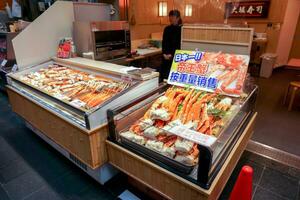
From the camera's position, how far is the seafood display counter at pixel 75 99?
1724 millimetres

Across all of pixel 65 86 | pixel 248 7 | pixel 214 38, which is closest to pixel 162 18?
pixel 248 7

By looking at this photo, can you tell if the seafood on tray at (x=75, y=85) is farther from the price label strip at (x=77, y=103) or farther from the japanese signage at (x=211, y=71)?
the japanese signage at (x=211, y=71)

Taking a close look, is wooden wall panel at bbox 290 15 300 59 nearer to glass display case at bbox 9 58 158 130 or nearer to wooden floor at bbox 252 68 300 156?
wooden floor at bbox 252 68 300 156

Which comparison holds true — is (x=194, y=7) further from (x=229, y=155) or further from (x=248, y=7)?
(x=229, y=155)

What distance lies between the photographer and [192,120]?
5.42ft

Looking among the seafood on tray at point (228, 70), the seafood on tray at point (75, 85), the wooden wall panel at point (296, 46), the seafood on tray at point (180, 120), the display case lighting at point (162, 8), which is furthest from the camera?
the wooden wall panel at point (296, 46)

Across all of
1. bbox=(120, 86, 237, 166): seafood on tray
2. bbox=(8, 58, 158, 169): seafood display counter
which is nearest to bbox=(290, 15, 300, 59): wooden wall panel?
bbox=(120, 86, 237, 166): seafood on tray

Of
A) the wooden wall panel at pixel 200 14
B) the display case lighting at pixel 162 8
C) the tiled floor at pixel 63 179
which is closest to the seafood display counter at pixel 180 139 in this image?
the tiled floor at pixel 63 179

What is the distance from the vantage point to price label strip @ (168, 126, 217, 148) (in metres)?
1.17

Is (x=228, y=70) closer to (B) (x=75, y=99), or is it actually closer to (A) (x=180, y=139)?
(A) (x=180, y=139)

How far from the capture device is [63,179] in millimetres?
2150

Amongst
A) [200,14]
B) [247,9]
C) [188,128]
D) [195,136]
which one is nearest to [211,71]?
[188,128]

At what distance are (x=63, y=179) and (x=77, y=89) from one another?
0.97 metres

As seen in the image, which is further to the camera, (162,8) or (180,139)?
(162,8)
